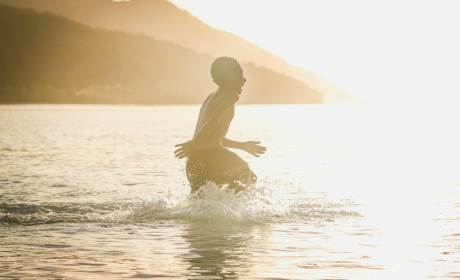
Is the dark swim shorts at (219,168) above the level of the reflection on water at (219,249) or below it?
above

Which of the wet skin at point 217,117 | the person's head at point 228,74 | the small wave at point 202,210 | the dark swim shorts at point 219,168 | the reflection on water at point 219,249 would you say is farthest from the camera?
the small wave at point 202,210

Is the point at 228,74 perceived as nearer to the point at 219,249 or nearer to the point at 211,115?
the point at 211,115

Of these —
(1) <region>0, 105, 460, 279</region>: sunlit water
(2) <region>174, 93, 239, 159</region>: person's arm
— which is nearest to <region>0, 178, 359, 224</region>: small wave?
(1) <region>0, 105, 460, 279</region>: sunlit water

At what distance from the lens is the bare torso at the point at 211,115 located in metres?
7.52

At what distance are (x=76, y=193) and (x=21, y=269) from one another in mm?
6235

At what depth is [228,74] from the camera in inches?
296

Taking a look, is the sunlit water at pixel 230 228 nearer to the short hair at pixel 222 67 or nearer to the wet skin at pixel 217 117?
the wet skin at pixel 217 117

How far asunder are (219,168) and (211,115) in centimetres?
77

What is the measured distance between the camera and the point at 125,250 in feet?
21.4

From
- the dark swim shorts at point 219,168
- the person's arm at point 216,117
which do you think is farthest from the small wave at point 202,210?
the person's arm at point 216,117

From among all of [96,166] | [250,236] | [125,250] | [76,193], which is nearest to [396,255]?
[250,236]

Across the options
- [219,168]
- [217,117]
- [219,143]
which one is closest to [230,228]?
[219,168]

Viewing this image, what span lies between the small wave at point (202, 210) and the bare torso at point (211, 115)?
2.09 feet

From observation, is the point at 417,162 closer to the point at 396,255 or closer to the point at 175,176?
the point at 175,176
